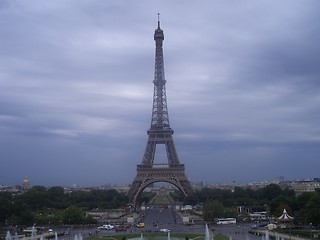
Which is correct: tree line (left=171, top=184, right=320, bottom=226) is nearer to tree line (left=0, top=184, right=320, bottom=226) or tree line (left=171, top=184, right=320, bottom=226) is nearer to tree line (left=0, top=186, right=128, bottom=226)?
tree line (left=0, top=184, right=320, bottom=226)

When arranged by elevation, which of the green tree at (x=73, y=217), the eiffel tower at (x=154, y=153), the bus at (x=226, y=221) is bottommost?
the bus at (x=226, y=221)

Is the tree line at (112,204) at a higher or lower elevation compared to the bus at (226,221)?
higher

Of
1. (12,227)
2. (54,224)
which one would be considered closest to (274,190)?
(54,224)

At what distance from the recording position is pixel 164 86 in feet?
252

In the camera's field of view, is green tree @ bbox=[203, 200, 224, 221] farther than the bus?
Yes

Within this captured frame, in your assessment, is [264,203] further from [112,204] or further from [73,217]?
[73,217]

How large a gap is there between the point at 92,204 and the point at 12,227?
101 feet

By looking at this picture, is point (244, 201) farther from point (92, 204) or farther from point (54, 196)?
point (54, 196)

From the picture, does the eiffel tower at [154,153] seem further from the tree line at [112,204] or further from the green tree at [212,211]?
the green tree at [212,211]

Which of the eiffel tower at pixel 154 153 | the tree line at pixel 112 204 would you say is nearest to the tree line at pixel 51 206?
the tree line at pixel 112 204

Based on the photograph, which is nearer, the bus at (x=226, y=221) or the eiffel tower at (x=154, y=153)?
the bus at (x=226, y=221)

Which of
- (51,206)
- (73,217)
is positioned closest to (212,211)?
(73,217)

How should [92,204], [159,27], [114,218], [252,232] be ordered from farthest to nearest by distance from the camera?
1. [92,204]
2. [159,27]
3. [114,218]
4. [252,232]

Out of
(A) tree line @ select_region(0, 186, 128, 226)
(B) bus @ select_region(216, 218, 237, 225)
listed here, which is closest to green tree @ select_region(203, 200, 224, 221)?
(B) bus @ select_region(216, 218, 237, 225)
